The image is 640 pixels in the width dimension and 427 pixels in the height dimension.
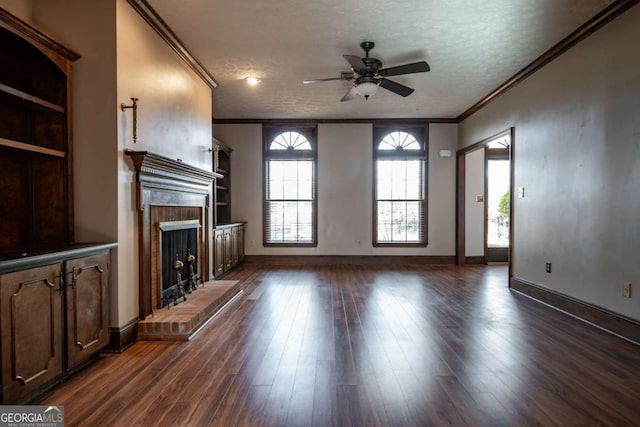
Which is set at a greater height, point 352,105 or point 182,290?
point 352,105

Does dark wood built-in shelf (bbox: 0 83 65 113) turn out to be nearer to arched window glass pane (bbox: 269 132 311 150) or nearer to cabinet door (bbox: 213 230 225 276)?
cabinet door (bbox: 213 230 225 276)

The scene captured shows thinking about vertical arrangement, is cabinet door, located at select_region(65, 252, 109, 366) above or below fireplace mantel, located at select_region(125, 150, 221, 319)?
below

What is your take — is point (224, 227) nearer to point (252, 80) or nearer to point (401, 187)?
point (252, 80)

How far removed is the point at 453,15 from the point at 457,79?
1.80 m

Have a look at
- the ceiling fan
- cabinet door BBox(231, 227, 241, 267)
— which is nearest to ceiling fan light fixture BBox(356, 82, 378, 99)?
the ceiling fan

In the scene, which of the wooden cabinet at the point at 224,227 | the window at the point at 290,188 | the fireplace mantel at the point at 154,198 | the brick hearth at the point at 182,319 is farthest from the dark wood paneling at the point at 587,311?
the wooden cabinet at the point at 224,227

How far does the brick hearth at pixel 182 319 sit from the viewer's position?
3062 millimetres

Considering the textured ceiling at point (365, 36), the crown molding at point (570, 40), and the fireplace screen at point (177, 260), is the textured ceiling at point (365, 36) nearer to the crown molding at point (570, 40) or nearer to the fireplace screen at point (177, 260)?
the crown molding at point (570, 40)

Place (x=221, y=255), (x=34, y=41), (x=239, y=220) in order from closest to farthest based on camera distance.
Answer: (x=34, y=41) < (x=221, y=255) < (x=239, y=220)

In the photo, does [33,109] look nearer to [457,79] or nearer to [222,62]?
[222,62]

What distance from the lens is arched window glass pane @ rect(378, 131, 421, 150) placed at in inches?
290

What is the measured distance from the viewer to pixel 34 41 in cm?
245

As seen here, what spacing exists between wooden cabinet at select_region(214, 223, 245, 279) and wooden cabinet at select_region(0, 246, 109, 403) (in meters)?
2.77

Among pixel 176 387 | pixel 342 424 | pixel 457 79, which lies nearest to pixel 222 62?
pixel 457 79
